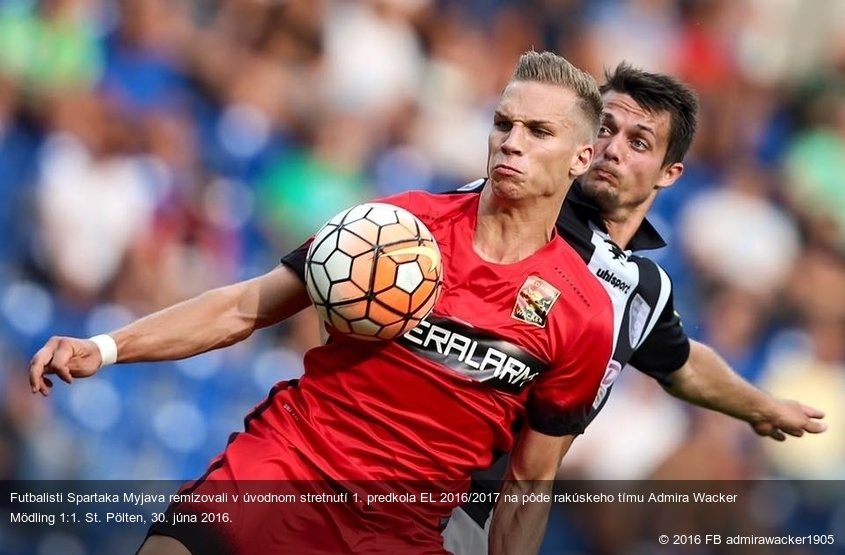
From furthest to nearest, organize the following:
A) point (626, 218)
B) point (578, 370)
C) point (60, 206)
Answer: point (60, 206) < point (626, 218) < point (578, 370)

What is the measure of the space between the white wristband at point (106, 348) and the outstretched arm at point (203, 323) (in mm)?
19

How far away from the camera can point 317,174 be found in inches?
309

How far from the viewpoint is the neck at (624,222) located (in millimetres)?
5613

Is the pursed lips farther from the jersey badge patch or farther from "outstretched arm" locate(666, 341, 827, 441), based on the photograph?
"outstretched arm" locate(666, 341, 827, 441)

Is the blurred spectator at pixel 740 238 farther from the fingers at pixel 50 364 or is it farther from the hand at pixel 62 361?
the fingers at pixel 50 364

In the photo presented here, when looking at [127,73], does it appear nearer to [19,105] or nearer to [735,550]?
[19,105]

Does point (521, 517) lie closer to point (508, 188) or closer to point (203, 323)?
point (508, 188)

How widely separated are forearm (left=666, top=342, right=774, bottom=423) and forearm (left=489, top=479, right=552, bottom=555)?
147 cm

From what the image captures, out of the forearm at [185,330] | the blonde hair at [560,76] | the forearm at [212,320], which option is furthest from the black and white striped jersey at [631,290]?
the forearm at [185,330]

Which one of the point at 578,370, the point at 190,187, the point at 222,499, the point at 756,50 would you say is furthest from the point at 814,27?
the point at 222,499

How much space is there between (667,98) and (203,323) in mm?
2455

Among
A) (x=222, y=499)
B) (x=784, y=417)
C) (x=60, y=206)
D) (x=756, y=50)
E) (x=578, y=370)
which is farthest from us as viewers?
(x=756, y=50)

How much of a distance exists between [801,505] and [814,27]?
335 cm

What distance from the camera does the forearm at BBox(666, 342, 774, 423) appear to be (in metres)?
6.01
